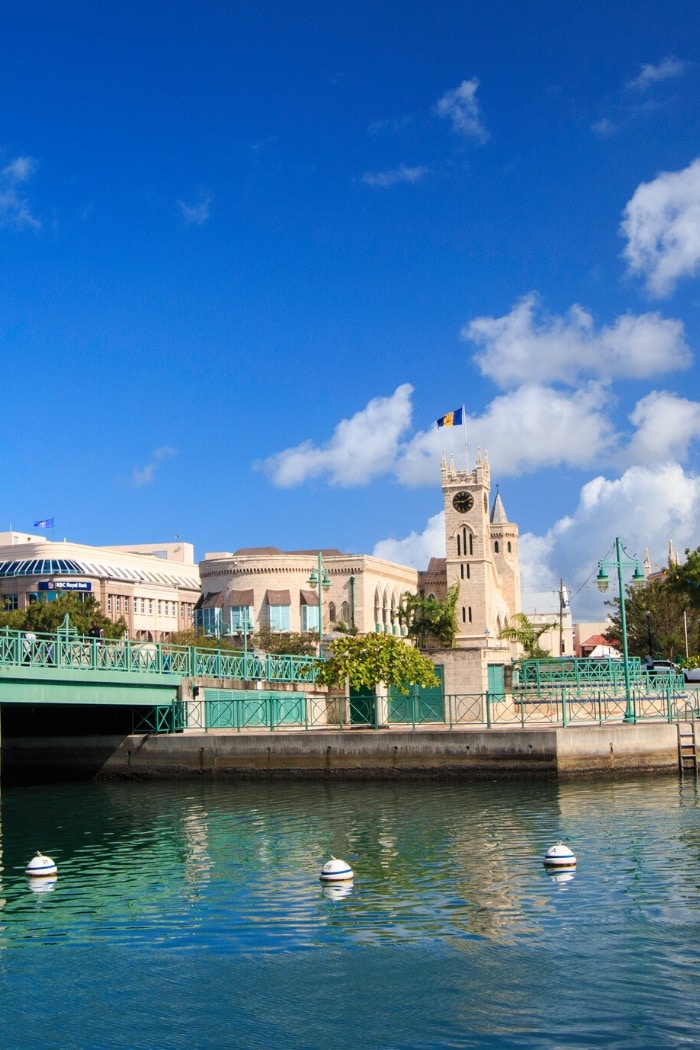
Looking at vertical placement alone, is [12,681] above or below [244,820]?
above

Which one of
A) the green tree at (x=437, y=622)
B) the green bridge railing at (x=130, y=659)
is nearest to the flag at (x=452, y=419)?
the green tree at (x=437, y=622)

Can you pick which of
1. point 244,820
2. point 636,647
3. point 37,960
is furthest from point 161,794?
point 636,647

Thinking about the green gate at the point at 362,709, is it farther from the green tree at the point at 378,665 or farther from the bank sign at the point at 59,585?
the bank sign at the point at 59,585

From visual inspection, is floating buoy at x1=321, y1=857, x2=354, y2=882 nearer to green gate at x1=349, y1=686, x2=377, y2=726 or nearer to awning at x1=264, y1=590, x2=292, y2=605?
green gate at x1=349, y1=686, x2=377, y2=726

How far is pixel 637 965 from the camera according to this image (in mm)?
14844

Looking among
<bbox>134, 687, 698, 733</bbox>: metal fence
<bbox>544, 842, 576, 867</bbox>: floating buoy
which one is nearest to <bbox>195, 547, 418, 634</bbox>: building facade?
<bbox>134, 687, 698, 733</bbox>: metal fence

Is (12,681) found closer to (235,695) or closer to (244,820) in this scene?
(244,820)

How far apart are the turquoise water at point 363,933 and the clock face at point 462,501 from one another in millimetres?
110880

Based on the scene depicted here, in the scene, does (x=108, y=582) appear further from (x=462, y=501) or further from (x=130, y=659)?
(x=130, y=659)

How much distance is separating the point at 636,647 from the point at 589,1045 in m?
91.0

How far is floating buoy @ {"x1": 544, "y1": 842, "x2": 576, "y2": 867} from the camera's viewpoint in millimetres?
21703

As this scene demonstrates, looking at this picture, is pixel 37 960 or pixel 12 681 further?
pixel 12 681

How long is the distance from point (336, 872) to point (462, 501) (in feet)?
400

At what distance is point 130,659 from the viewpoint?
141 ft
